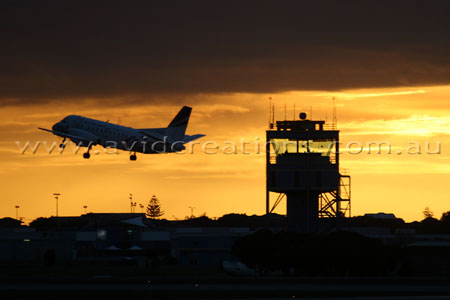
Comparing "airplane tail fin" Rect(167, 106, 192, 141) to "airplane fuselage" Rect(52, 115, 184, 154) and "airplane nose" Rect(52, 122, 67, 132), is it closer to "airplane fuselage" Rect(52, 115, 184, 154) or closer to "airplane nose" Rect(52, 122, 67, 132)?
"airplane fuselage" Rect(52, 115, 184, 154)

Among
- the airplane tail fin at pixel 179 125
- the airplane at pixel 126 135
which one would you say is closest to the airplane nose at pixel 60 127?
the airplane at pixel 126 135

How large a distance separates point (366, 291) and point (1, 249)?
3851 inches

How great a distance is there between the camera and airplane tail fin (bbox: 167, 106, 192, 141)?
128 meters

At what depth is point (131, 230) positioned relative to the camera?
173750 millimetres

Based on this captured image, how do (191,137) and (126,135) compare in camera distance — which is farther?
(191,137)

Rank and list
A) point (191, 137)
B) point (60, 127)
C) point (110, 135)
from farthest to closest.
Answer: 1. point (60, 127)
2. point (110, 135)
3. point (191, 137)

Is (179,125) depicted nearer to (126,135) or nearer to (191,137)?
(191,137)

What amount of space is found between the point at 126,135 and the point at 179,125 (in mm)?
7533

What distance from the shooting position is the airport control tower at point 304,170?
154m

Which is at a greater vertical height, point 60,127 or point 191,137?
point 60,127

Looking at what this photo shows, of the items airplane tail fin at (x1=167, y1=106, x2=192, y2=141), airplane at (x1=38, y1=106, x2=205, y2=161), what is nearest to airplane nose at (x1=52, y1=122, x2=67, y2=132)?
airplane at (x1=38, y1=106, x2=205, y2=161)

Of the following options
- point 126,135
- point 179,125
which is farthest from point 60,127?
point 179,125

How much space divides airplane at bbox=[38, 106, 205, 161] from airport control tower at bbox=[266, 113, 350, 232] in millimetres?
24429

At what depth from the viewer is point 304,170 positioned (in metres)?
154
